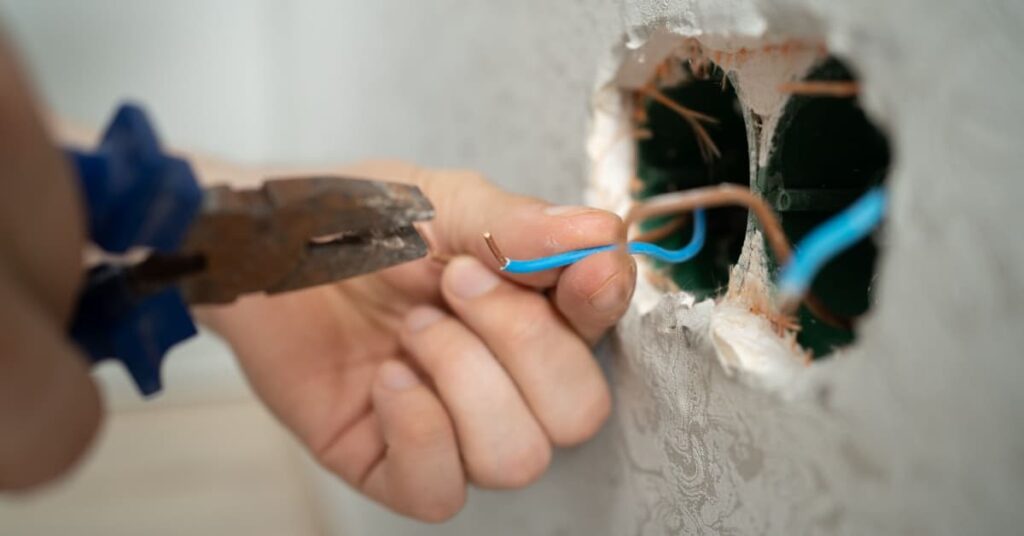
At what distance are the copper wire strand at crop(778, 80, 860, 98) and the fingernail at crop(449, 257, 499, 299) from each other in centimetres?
20

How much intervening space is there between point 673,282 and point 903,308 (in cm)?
20

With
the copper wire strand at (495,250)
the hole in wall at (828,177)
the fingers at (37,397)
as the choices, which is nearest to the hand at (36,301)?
the fingers at (37,397)

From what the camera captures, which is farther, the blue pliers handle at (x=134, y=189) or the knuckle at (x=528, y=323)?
the knuckle at (x=528, y=323)

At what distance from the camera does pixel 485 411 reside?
46 centimetres

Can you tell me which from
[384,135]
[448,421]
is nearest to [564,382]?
[448,421]

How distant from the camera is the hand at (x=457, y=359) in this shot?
405mm

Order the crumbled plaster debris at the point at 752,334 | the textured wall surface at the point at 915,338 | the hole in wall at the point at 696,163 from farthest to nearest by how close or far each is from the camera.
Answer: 1. the hole in wall at the point at 696,163
2. the crumbled plaster debris at the point at 752,334
3. the textured wall surface at the point at 915,338

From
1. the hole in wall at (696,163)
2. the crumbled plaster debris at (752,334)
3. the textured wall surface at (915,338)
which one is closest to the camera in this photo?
the textured wall surface at (915,338)

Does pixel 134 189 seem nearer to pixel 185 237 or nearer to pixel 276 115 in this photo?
pixel 185 237

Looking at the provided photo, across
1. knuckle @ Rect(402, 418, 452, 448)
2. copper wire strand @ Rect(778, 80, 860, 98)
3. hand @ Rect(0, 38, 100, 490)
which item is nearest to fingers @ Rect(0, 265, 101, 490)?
hand @ Rect(0, 38, 100, 490)

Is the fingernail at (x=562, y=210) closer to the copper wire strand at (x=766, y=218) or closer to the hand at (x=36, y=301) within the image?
the copper wire strand at (x=766, y=218)

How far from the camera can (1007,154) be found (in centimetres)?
21

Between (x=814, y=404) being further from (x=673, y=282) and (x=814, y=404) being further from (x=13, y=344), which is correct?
(x=13, y=344)

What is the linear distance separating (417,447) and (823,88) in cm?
32
